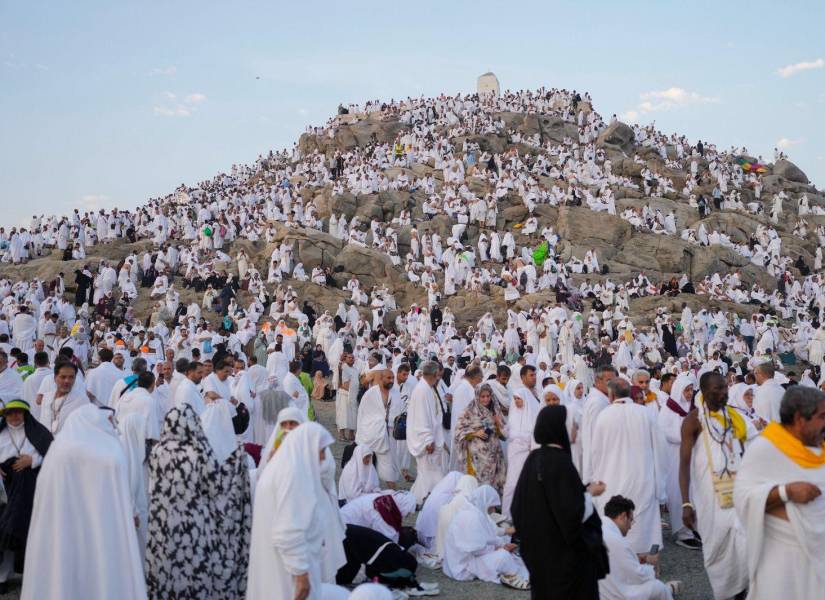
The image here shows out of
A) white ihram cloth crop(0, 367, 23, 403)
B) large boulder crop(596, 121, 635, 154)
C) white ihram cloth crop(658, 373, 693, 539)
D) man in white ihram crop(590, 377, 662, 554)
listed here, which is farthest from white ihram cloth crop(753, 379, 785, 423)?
large boulder crop(596, 121, 635, 154)

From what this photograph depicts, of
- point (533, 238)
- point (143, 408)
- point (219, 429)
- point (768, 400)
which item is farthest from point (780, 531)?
point (533, 238)

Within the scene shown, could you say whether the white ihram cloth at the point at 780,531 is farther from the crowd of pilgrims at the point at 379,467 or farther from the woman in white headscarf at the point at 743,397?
the woman in white headscarf at the point at 743,397

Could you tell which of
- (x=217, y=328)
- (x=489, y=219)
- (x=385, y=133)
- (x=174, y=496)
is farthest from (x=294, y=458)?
(x=385, y=133)

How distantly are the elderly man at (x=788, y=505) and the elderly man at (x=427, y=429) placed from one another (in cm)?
503

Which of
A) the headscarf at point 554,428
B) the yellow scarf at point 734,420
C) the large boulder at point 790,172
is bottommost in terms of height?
the yellow scarf at point 734,420

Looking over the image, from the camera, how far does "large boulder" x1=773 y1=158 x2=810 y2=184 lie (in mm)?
48375

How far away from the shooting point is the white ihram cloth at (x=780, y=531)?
11.7ft

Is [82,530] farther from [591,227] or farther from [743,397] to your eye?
[591,227]

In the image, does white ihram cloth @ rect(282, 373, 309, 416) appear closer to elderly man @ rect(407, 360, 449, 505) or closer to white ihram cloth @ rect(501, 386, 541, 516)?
elderly man @ rect(407, 360, 449, 505)

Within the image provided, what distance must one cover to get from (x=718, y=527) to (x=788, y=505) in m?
1.85

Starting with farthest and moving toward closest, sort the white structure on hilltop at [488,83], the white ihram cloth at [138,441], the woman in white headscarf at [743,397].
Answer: the white structure on hilltop at [488,83] < the woman in white headscarf at [743,397] < the white ihram cloth at [138,441]

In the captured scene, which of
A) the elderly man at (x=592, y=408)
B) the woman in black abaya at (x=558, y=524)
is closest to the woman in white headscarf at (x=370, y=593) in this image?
the woman in black abaya at (x=558, y=524)

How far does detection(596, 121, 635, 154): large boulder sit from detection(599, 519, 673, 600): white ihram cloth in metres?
44.6

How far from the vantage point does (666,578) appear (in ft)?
20.6
